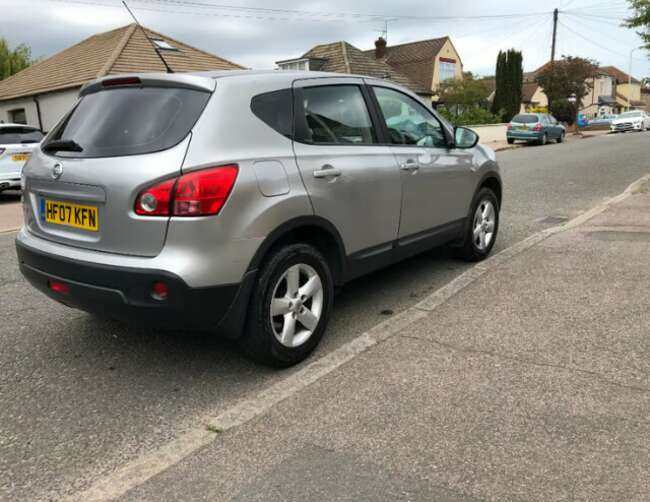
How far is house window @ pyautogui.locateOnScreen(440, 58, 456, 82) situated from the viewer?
161 feet

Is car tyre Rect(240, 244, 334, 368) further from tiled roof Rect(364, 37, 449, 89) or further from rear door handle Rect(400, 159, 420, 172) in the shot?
tiled roof Rect(364, 37, 449, 89)

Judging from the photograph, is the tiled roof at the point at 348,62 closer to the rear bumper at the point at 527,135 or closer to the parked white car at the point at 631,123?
the rear bumper at the point at 527,135

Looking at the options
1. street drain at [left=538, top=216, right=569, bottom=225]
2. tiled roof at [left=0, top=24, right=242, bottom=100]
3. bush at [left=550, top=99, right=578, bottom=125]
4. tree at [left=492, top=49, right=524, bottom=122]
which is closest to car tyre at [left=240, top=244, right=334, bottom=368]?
street drain at [left=538, top=216, right=569, bottom=225]

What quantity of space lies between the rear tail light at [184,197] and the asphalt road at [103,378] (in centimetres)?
103

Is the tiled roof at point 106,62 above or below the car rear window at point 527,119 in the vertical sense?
above

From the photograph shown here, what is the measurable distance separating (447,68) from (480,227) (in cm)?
4709

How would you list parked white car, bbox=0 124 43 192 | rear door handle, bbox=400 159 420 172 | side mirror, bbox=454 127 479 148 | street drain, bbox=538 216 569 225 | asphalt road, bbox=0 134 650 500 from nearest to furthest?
asphalt road, bbox=0 134 650 500 < rear door handle, bbox=400 159 420 172 < side mirror, bbox=454 127 479 148 < street drain, bbox=538 216 569 225 < parked white car, bbox=0 124 43 192

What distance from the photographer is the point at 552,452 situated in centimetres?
267

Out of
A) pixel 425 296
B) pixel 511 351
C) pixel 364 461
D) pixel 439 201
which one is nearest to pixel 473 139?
pixel 439 201

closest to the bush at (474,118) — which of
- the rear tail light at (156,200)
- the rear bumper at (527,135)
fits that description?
the rear bumper at (527,135)

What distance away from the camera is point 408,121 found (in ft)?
15.6

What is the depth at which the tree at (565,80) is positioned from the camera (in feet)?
155

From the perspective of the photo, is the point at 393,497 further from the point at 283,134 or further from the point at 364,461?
the point at 283,134

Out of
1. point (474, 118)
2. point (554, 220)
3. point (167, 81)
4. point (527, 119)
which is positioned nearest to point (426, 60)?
point (474, 118)
